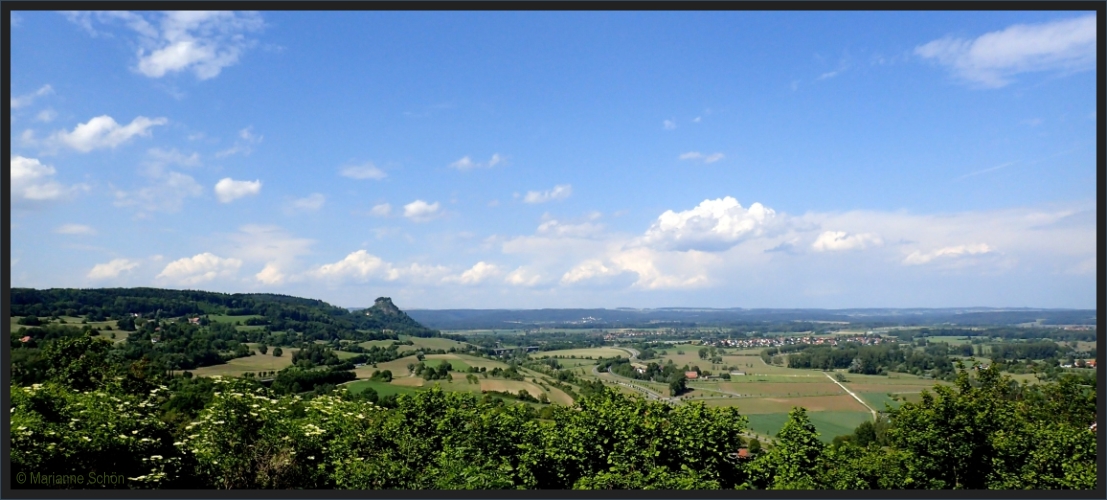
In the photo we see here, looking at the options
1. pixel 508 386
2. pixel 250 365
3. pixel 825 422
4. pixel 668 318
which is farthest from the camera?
pixel 668 318

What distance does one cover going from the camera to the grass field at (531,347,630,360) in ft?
159

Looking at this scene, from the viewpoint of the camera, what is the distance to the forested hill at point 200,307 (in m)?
24.6

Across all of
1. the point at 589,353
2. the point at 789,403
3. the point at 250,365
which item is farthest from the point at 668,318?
the point at 250,365

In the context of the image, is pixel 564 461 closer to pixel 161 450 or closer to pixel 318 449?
pixel 318 449

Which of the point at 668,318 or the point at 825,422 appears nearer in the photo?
the point at 825,422

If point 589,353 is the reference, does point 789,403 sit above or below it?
above

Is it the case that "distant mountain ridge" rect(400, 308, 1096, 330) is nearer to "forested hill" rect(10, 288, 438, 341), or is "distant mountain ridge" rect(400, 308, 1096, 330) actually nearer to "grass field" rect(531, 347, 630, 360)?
"grass field" rect(531, 347, 630, 360)

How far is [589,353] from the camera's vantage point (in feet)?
167

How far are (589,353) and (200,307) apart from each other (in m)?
30.1

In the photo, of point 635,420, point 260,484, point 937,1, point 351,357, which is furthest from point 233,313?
point 937,1

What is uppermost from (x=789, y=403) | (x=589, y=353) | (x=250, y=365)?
(x=250, y=365)

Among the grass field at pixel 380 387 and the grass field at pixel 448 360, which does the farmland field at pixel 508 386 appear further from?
the grass field at pixel 448 360

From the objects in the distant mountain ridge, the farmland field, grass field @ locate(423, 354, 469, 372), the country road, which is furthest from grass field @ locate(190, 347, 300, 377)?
the distant mountain ridge

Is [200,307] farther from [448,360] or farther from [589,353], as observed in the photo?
[589,353]
